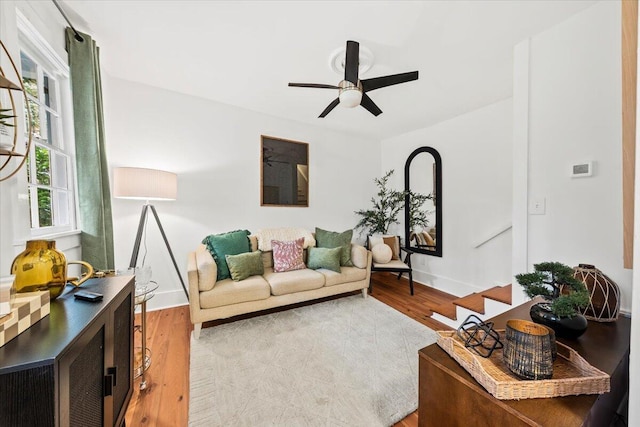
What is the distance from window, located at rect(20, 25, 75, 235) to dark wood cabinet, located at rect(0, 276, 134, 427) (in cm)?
108

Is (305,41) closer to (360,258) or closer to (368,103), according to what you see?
(368,103)

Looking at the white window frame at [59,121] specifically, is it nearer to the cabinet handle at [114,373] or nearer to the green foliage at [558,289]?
the cabinet handle at [114,373]

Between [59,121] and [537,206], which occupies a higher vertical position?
[59,121]

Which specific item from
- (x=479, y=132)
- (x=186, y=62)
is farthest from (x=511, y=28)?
(x=186, y=62)

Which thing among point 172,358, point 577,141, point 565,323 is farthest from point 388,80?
point 172,358

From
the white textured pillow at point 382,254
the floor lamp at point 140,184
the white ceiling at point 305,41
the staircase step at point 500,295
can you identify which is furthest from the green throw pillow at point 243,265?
the staircase step at point 500,295

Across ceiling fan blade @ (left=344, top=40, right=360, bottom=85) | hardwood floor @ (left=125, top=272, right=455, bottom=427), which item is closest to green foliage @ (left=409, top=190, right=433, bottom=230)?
hardwood floor @ (left=125, top=272, right=455, bottom=427)

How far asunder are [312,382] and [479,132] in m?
3.39

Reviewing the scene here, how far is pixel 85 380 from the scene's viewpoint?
2.55ft

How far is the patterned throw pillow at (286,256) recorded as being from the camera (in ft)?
9.24

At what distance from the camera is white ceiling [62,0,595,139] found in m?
1.59

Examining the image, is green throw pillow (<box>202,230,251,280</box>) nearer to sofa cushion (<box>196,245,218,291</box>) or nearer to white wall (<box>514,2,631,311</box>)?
Answer: sofa cushion (<box>196,245,218,291</box>)

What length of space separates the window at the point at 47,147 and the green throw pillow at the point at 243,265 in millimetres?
1302

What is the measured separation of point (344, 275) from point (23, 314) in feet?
8.28
